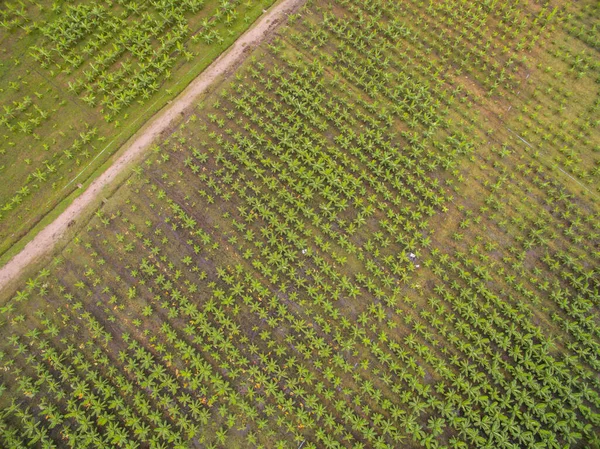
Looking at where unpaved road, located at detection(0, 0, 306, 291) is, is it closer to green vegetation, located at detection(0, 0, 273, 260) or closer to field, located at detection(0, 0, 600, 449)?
green vegetation, located at detection(0, 0, 273, 260)

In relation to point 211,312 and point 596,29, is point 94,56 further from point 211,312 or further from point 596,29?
point 596,29

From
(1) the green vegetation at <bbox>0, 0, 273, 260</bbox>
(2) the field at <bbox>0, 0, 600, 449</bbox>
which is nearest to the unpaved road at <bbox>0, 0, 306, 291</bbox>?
(1) the green vegetation at <bbox>0, 0, 273, 260</bbox>

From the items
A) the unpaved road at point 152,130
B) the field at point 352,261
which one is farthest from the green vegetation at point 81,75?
the field at point 352,261

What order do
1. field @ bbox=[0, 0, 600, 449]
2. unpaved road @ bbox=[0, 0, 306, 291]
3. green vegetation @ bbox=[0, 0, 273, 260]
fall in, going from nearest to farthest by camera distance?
field @ bbox=[0, 0, 600, 449] < unpaved road @ bbox=[0, 0, 306, 291] < green vegetation @ bbox=[0, 0, 273, 260]

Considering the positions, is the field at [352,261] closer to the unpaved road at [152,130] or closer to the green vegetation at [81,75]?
the unpaved road at [152,130]

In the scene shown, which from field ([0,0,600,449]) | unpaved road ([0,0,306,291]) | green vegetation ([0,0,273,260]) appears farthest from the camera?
green vegetation ([0,0,273,260])

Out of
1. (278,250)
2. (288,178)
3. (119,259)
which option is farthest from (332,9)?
(119,259)

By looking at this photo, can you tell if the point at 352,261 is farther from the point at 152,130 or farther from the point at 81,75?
the point at 81,75
